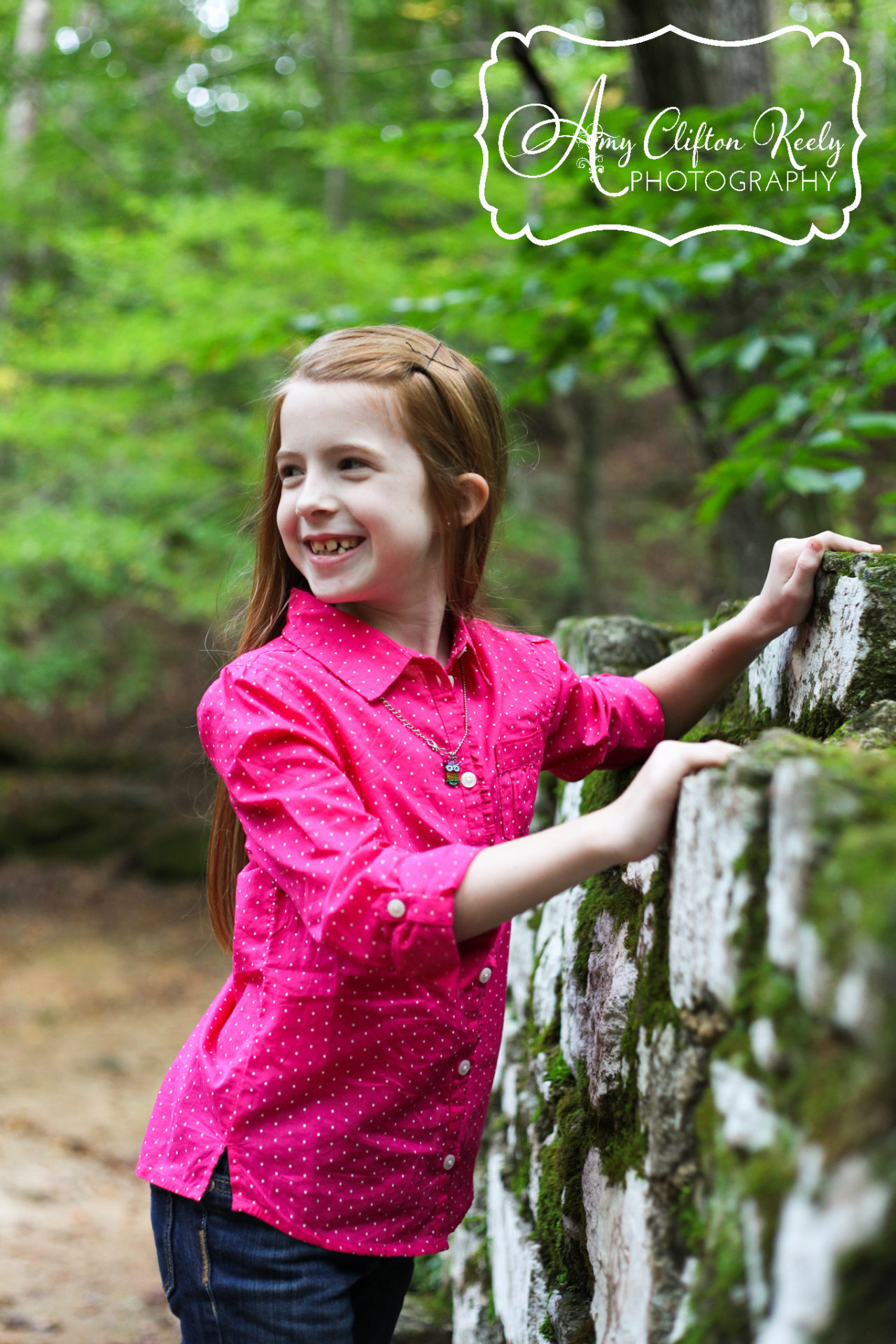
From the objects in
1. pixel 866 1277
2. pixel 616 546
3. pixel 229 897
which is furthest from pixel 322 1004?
pixel 616 546

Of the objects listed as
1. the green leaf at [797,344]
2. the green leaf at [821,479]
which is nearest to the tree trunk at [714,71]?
the green leaf at [797,344]

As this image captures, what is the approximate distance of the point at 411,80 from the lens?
10.3 m

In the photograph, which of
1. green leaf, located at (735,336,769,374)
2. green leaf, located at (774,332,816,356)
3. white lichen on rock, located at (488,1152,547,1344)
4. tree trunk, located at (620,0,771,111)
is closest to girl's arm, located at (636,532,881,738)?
white lichen on rock, located at (488,1152,547,1344)

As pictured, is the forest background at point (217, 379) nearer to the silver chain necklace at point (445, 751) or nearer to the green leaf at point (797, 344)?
the green leaf at point (797, 344)

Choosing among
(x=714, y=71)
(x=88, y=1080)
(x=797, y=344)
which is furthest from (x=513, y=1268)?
(x=88, y=1080)

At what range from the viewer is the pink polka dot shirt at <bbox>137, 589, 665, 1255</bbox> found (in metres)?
1.35

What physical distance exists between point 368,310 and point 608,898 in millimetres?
2615

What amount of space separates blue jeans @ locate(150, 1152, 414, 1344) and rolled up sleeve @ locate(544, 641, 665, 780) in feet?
2.61

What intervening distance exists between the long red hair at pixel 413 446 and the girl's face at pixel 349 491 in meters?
0.04

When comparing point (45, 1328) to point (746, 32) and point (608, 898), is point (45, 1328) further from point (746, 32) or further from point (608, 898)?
point (746, 32)

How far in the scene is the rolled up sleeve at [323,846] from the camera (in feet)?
4.01

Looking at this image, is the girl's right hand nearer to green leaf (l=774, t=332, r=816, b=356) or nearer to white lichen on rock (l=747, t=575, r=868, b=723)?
white lichen on rock (l=747, t=575, r=868, b=723)

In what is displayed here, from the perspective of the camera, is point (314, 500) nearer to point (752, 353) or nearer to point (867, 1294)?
point (867, 1294)

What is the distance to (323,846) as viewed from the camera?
4.18ft
